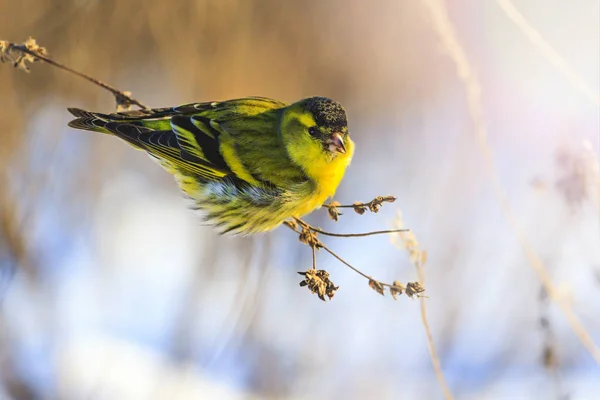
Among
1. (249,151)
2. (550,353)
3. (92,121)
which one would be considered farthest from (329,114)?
(550,353)

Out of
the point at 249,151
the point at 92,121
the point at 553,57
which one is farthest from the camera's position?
the point at 553,57

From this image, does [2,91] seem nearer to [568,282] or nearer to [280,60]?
[280,60]

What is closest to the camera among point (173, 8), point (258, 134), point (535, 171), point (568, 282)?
point (258, 134)

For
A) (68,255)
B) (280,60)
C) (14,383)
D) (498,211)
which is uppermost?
(280,60)

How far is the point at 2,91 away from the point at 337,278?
94cm

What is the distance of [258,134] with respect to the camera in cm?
91

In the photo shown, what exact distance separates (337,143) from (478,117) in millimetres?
640

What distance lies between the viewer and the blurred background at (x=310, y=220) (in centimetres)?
123

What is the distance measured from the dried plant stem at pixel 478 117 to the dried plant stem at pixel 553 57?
0.14m

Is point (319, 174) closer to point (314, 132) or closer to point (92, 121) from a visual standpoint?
point (314, 132)

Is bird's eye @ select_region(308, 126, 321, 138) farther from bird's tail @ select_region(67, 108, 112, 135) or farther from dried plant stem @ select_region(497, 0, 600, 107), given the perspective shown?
dried plant stem @ select_region(497, 0, 600, 107)

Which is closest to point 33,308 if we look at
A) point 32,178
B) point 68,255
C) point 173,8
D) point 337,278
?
point 68,255

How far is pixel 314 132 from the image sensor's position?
834 mm

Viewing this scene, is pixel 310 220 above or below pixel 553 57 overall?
below
